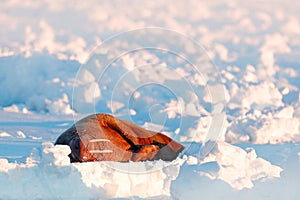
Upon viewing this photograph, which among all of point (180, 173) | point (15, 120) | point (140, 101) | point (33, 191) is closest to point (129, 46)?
point (180, 173)

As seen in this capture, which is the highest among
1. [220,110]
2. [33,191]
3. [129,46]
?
[129,46]

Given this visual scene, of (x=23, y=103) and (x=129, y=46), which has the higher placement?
(x=129, y=46)

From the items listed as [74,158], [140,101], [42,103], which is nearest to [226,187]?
[74,158]

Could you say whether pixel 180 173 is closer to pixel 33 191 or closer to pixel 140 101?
pixel 33 191

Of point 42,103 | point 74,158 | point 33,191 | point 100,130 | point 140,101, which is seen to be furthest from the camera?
point 42,103

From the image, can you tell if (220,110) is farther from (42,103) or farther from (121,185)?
(42,103)

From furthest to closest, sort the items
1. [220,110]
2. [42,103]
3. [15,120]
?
[42,103], [15,120], [220,110]

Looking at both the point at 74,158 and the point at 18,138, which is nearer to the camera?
the point at 74,158
